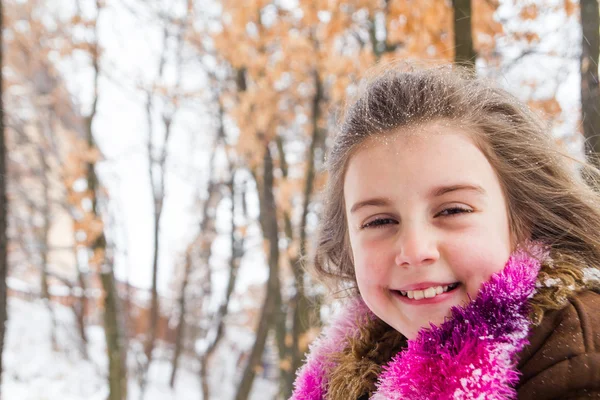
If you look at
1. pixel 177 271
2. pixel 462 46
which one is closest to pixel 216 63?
pixel 462 46

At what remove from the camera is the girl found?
0.99 metres

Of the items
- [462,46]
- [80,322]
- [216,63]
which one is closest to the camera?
[462,46]

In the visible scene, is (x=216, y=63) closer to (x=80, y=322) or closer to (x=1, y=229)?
(x=1, y=229)

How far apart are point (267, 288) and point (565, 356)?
403 cm

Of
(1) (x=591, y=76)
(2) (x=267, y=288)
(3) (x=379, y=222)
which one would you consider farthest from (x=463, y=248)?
(2) (x=267, y=288)

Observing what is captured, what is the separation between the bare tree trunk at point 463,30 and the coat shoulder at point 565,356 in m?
1.24

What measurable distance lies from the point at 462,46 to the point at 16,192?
1116 cm

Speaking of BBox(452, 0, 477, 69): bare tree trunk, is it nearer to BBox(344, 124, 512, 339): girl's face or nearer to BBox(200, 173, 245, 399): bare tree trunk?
BBox(344, 124, 512, 339): girl's face

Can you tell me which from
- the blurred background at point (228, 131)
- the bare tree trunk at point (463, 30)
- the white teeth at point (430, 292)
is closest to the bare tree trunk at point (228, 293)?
the blurred background at point (228, 131)

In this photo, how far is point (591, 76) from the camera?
1.69 metres

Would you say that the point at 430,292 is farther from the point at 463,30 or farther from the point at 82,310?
the point at 82,310

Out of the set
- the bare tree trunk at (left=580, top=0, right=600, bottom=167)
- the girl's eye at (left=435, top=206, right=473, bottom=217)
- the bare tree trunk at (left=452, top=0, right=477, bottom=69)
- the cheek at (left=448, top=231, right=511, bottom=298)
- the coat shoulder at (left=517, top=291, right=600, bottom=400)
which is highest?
the bare tree trunk at (left=452, top=0, right=477, bottom=69)

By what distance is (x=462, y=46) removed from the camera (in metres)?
2.01

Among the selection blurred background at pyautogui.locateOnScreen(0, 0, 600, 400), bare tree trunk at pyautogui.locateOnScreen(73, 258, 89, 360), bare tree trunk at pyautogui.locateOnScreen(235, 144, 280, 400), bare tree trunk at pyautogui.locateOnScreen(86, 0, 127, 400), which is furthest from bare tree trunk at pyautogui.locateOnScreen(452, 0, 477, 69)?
bare tree trunk at pyautogui.locateOnScreen(73, 258, 89, 360)
